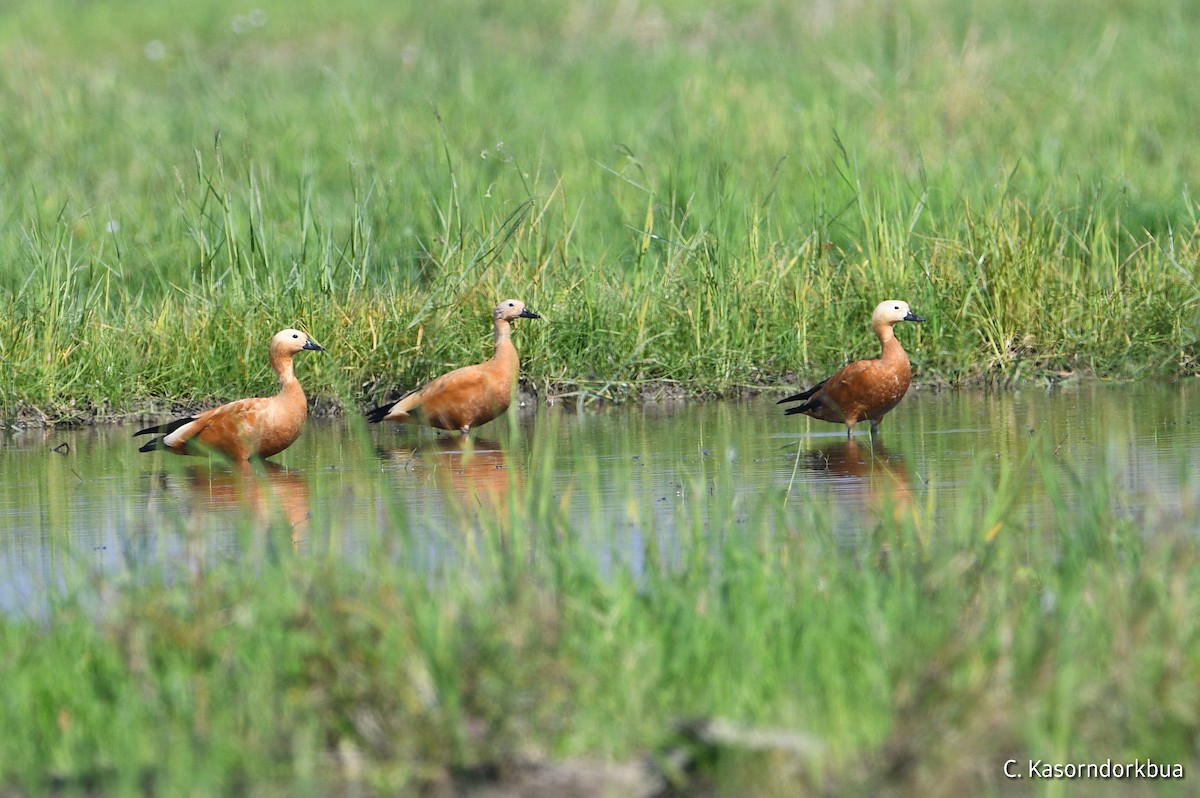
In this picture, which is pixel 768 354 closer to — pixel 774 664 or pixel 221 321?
pixel 221 321

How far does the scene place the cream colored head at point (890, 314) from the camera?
1024cm

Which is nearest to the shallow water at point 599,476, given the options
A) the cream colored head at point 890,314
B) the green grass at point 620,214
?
the green grass at point 620,214

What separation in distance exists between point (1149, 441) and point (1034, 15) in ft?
47.2

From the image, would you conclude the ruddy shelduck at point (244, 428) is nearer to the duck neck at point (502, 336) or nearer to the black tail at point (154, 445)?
the black tail at point (154, 445)

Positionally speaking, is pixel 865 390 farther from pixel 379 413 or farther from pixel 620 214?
pixel 620 214

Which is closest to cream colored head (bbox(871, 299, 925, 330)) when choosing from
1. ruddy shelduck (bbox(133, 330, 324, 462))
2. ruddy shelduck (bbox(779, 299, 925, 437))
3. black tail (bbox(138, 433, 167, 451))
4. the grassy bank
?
ruddy shelduck (bbox(779, 299, 925, 437))

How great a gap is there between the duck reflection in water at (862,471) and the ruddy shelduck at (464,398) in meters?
1.85

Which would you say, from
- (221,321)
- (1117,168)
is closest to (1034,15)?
(1117,168)

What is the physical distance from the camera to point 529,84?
61.1ft

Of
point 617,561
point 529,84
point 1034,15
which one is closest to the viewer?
Answer: point 617,561

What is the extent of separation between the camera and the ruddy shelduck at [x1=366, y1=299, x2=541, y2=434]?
10203 millimetres

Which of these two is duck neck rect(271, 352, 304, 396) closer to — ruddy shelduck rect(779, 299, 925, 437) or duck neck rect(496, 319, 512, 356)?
duck neck rect(496, 319, 512, 356)

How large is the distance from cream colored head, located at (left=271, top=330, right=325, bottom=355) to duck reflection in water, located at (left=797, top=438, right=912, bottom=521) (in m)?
2.79

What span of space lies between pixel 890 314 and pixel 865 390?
2.53 feet
